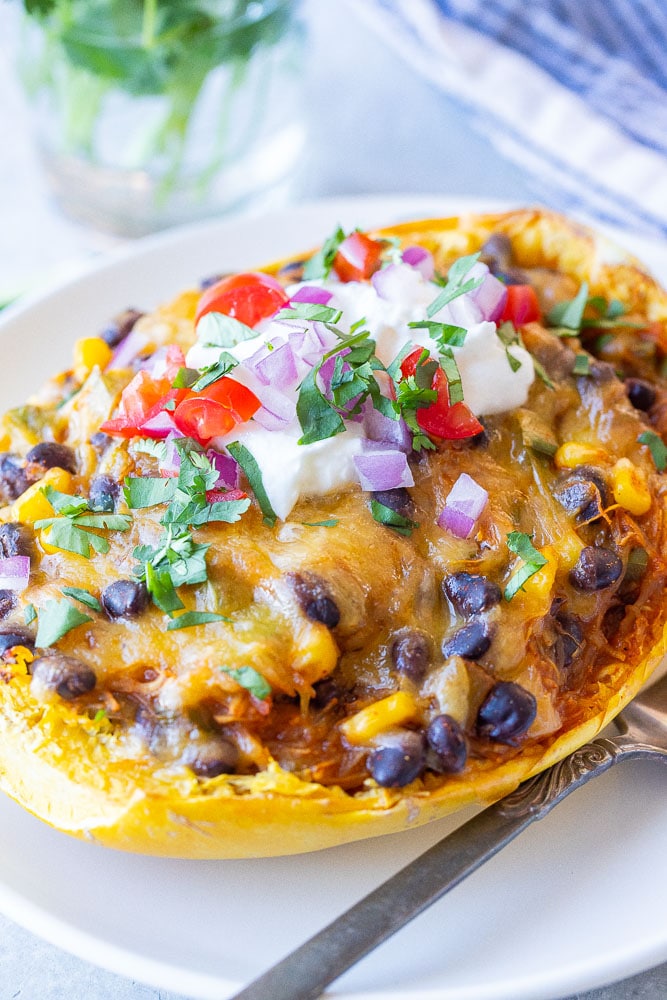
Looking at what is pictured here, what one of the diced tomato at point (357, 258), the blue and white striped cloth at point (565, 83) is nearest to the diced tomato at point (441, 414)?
the diced tomato at point (357, 258)

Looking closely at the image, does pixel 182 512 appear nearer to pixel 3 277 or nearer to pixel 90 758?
pixel 90 758

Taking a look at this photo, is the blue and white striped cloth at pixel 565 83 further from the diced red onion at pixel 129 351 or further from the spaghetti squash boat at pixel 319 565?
the diced red onion at pixel 129 351

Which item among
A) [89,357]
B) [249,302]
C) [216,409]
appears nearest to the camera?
[216,409]

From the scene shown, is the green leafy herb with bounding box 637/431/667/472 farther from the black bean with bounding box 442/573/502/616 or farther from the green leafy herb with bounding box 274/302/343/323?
the green leafy herb with bounding box 274/302/343/323

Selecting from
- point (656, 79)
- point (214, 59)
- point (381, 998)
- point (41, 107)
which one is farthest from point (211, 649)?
point (656, 79)

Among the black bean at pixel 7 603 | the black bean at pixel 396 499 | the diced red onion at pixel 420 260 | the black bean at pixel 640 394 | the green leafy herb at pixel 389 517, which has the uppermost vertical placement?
the diced red onion at pixel 420 260

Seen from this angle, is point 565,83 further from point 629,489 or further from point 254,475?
point 254,475

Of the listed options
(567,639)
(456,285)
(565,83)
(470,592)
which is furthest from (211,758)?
(565,83)
